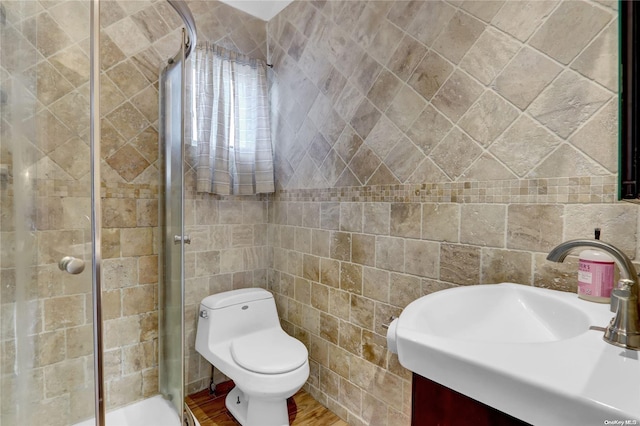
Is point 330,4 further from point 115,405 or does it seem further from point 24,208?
point 115,405

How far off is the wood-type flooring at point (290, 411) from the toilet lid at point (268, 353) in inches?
15.9

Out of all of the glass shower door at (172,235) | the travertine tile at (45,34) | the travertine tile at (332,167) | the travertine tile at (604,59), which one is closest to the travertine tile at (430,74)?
the travertine tile at (604,59)

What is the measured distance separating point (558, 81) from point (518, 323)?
2.60ft

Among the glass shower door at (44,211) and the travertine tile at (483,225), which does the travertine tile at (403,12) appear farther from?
the glass shower door at (44,211)

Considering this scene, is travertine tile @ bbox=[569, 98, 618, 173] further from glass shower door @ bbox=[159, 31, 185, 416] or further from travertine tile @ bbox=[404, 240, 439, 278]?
glass shower door @ bbox=[159, 31, 185, 416]

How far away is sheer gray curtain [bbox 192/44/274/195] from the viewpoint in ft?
6.31

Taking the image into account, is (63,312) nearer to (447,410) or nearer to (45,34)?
(45,34)

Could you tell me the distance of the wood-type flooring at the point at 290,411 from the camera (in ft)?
5.69

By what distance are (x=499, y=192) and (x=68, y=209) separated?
61.3 inches

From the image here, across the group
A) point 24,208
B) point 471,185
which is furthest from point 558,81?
point 24,208

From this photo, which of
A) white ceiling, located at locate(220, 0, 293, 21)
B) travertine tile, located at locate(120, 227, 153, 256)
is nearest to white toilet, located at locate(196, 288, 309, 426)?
A: travertine tile, located at locate(120, 227, 153, 256)

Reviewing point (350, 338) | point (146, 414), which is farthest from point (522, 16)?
point (146, 414)

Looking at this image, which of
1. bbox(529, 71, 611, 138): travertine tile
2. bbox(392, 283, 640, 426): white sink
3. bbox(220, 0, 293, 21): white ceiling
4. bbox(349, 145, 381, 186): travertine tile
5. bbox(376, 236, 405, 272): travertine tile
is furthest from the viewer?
bbox(220, 0, 293, 21): white ceiling

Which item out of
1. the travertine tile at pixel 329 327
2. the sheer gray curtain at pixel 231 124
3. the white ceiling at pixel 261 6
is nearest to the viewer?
the travertine tile at pixel 329 327
